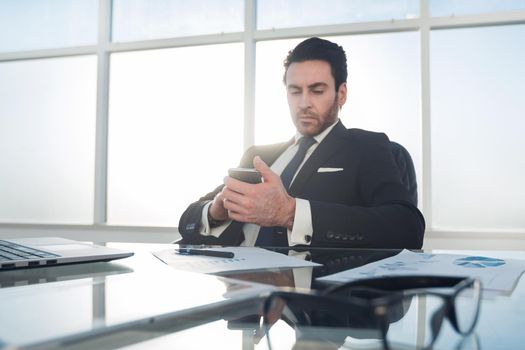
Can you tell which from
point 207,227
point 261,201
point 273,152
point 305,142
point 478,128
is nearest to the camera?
point 261,201

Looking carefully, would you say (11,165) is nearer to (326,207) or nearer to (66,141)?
(66,141)

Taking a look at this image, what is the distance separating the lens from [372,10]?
152 inches

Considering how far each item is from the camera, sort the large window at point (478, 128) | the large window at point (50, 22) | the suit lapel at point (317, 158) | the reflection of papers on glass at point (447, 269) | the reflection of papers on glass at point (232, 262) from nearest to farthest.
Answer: the reflection of papers on glass at point (447, 269) < the reflection of papers on glass at point (232, 262) < the suit lapel at point (317, 158) < the large window at point (478, 128) < the large window at point (50, 22)

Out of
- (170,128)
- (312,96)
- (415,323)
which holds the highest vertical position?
(170,128)

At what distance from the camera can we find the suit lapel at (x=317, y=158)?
1835 millimetres

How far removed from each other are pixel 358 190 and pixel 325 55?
73cm

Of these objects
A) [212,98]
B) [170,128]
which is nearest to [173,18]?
[212,98]

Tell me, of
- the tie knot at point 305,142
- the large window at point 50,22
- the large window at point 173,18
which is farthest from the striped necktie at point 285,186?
the large window at point 50,22

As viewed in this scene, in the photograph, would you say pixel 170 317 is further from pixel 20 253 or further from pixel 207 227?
pixel 207 227

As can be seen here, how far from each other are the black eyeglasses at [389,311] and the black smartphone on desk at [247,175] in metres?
0.87

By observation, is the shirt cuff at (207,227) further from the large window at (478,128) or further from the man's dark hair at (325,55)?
the large window at (478,128)

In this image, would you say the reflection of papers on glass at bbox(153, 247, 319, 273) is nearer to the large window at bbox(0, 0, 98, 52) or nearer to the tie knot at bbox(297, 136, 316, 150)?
the tie knot at bbox(297, 136, 316, 150)

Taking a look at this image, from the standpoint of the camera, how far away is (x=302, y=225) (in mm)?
1393

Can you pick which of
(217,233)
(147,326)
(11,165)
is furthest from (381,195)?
(11,165)
